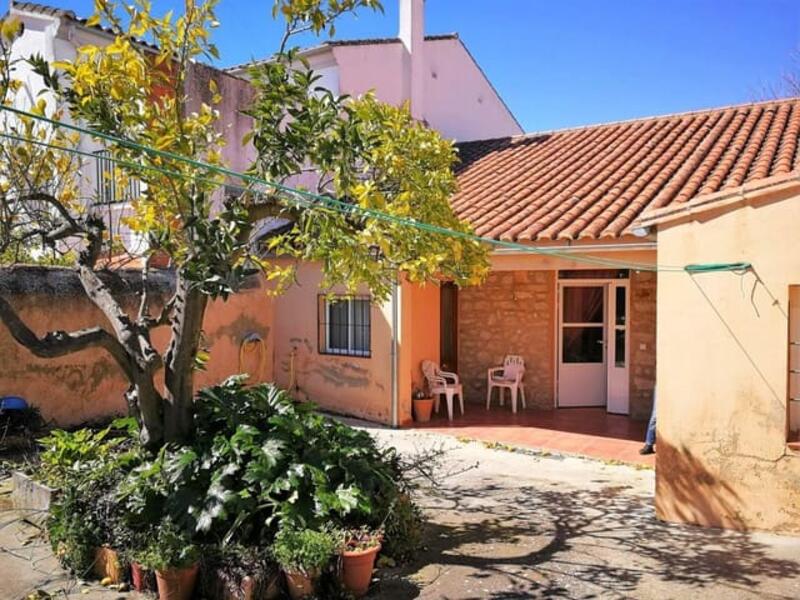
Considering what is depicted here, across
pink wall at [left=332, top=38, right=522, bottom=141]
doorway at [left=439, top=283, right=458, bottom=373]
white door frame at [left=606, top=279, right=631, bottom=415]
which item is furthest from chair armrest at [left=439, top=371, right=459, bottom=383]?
pink wall at [left=332, top=38, right=522, bottom=141]

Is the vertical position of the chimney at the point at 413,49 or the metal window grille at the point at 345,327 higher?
the chimney at the point at 413,49

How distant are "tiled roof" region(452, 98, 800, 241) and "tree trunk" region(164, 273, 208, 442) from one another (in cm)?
535

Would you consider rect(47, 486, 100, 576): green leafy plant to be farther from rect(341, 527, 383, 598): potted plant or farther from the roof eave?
the roof eave

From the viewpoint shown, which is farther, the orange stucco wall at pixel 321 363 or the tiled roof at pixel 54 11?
the tiled roof at pixel 54 11

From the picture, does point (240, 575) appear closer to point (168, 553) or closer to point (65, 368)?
point (168, 553)

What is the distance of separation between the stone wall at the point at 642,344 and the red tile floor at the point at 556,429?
0.40 metres

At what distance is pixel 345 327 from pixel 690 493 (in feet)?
24.4

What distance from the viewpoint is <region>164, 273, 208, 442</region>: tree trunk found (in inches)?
241

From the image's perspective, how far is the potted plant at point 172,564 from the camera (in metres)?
4.99

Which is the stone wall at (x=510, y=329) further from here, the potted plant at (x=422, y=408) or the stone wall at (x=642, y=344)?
the potted plant at (x=422, y=408)

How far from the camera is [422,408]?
39.8 ft

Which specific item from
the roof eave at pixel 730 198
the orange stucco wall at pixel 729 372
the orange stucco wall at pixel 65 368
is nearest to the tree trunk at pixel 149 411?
the orange stucco wall at pixel 65 368

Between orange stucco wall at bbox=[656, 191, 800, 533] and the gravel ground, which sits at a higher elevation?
orange stucco wall at bbox=[656, 191, 800, 533]

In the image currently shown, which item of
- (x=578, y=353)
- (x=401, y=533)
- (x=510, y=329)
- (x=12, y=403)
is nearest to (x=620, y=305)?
(x=578, y=353)
